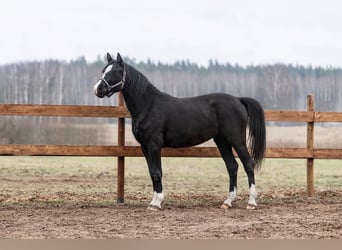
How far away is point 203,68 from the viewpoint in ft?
146

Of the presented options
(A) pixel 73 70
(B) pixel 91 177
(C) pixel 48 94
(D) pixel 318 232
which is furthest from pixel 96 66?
(D) pixel 318 232

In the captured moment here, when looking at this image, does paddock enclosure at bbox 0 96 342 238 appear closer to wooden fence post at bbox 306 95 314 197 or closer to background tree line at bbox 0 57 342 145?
wooden fence post at bbox 306 95 314 197

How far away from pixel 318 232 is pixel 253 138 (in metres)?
2.47

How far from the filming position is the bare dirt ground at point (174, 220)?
5.34 m

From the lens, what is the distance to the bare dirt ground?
17.5ft

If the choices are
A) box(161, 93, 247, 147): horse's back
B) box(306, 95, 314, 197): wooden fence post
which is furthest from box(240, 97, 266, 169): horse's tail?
box(306, 95, 314, 197): wooden fence post

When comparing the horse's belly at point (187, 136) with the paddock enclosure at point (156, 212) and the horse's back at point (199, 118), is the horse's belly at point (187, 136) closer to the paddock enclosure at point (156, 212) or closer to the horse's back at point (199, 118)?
the horse's back at point (199, 118)

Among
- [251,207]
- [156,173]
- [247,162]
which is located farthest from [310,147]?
[156,173]

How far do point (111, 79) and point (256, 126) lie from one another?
2.23 meters

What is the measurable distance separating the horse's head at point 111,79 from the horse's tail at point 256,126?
183cm

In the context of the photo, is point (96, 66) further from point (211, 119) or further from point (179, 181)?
point (211, 119)

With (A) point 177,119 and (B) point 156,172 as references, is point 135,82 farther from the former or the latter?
(B) point 156,172

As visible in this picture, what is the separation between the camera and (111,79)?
7.16 metres

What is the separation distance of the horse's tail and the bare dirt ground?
812mm
